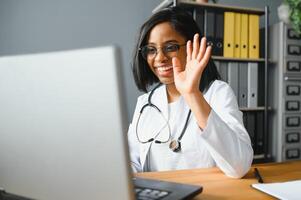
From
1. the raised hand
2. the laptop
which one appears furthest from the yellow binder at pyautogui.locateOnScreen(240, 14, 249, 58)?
the laptop

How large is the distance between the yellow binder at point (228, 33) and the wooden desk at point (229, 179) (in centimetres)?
143

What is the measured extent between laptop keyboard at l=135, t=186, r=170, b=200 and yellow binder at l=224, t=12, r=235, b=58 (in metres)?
1.86

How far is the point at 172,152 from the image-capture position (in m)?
1.15

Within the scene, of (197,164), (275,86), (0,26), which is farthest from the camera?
(275,86)

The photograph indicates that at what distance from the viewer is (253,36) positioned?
234cm

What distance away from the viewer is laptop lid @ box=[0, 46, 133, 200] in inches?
14.5

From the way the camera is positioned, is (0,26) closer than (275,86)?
Yes

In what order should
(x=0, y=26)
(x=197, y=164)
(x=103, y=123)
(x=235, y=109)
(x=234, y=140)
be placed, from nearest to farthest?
(x=103, y=123) < (x=234, y=140) < (x=235, y=109) < (x=197, y=164) < (x=0, y=26)

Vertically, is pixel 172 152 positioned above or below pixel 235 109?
below

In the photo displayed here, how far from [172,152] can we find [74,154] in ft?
2.53

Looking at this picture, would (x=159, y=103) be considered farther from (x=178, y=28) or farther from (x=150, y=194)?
(x=150, y=194)

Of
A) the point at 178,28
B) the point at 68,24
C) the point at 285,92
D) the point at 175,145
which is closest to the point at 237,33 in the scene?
the point at 285,92

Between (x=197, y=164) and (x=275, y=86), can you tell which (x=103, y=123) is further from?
(x=275, y=86)

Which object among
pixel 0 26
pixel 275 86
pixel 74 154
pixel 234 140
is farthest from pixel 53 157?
pixel 275 86
